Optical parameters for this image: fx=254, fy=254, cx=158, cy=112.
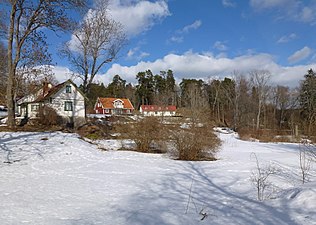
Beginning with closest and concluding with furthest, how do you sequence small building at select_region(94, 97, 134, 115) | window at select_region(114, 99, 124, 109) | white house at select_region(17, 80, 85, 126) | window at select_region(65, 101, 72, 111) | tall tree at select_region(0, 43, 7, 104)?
tall tree at select_region(0, 43, 7, 104) → white house at select_region(17, 80, 85, 126) → window at select_region(65, 101, 72, 111) → small building at select_region(94, 97, 134, 115) → window at select_region(114, 99, 124, 109)

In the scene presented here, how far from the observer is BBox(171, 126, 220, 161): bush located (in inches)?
487

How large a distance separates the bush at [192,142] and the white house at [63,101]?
17.4m

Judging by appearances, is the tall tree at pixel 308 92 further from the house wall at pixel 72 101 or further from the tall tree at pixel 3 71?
the tall tree at pixel 3 71

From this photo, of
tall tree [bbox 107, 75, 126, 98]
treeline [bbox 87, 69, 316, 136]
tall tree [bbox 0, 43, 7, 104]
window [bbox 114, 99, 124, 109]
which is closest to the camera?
tall tree [bbox 0, 43, 7, 104]

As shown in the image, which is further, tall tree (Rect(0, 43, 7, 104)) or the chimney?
the chimney

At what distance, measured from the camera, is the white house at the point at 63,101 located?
2781cm

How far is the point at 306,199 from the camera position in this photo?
4598 millimetres

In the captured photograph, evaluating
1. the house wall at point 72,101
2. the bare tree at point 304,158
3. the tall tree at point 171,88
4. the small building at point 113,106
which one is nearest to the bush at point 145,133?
the bare tree at point 304,158

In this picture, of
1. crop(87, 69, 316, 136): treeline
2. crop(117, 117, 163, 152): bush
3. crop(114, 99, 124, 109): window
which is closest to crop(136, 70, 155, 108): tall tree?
crop(87, 69, 316, 136): treeline

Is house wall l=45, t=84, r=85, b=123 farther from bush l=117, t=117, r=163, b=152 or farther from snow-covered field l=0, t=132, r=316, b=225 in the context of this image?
snow-covered field l=0, t=132, r=316, b=225

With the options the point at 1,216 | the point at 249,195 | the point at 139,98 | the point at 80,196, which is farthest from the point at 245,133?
the point at 139,98

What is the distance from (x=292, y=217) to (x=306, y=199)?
0.68m

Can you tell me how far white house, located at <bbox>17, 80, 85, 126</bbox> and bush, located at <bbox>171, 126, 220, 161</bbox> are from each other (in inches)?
684

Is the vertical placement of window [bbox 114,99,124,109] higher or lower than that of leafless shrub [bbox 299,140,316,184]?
higher
